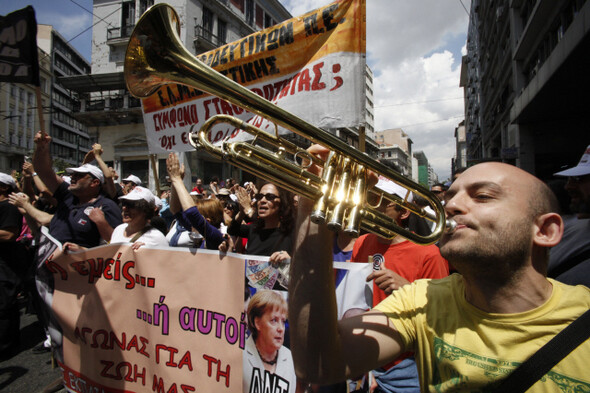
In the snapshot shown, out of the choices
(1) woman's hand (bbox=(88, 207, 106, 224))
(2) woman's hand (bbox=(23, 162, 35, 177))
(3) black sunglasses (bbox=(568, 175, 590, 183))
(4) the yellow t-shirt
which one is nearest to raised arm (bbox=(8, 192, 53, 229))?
(1) woman's hand (bbox=(88, 207, 106, 224))

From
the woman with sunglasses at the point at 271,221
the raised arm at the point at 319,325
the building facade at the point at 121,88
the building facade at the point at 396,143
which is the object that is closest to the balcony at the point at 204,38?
the building facade at the point at 121,88

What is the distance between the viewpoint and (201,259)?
7.98ft

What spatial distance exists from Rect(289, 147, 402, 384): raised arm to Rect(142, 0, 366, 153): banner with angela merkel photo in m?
1.59

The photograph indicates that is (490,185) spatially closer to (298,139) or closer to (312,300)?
(312,300)

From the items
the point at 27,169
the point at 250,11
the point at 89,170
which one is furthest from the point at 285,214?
the point at 250,11

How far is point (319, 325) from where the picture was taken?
1.18m

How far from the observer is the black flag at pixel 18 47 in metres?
3.52

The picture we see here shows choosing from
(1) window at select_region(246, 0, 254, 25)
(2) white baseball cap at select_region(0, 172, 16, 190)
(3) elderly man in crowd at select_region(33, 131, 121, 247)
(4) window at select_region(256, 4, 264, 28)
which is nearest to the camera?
(3) elderly man in crowd at select_region(33, 131, 121, 247)

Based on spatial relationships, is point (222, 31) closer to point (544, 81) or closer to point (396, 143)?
point (544, 81)

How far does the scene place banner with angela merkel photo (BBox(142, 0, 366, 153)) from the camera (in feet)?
9.02

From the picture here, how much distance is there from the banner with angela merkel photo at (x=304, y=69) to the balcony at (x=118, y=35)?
2214cm

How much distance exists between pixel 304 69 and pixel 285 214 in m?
1.31

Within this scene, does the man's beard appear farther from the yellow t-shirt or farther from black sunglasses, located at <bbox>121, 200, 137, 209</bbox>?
black sunglasses, located at <bbox>121, 200, 137, 209</bbox>

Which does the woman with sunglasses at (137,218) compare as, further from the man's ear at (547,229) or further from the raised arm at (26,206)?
the man's ear at (547,229)
